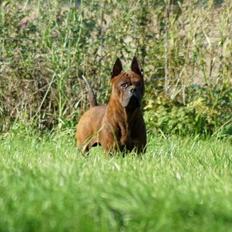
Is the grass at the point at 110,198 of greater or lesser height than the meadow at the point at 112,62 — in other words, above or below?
above

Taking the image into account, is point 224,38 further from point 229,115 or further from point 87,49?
point 87,49

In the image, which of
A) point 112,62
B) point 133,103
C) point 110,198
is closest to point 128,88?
point 133,103

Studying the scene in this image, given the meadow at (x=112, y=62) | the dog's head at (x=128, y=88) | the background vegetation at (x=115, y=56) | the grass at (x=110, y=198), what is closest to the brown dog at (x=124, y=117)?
the dog's head at (x=128, y=88)

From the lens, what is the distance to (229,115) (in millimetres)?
A: 12203

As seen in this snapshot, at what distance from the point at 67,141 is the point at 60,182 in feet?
16.0

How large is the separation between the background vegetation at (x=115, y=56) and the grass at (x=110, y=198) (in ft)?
15.8

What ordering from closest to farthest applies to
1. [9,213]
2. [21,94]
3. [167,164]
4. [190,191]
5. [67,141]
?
[9,213], [190,191], [167,164], [67,141], [21,94]

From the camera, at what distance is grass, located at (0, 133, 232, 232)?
5.20m

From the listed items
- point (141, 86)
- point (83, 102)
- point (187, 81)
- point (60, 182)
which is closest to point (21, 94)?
point (83, 102)

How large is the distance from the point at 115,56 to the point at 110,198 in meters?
6.84

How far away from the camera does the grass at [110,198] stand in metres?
5.20

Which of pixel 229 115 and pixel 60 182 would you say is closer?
pixel 60 182

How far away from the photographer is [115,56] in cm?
1218

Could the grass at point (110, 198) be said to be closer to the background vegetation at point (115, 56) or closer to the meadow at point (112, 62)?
the meadow at point (112, 62)
